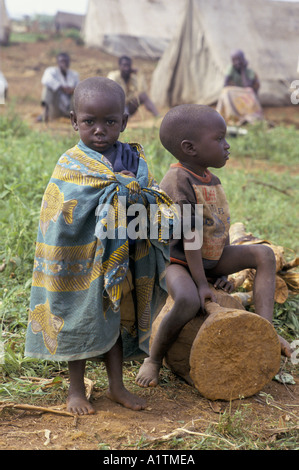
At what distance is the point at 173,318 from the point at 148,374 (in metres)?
0.29

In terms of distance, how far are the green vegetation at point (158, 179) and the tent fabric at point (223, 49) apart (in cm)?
346

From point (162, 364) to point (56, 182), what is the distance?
3.45 ft

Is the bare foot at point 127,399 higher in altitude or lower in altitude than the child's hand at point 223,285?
lower

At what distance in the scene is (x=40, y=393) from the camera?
2.35 meters

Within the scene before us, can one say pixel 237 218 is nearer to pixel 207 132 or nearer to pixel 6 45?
pixel 207 132

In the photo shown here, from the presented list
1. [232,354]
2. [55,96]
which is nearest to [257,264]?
[232,354]

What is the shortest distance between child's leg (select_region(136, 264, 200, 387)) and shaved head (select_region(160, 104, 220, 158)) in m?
0.57

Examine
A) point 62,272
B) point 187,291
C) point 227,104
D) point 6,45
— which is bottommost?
point 6,45

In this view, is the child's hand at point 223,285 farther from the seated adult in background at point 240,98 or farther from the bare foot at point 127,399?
the seated adult in background at point 240,98

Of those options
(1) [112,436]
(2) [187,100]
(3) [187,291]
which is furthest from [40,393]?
(2) [187,100]

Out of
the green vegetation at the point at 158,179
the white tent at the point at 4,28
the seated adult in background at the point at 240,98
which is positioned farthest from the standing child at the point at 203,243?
the white tent at the point at 4,28

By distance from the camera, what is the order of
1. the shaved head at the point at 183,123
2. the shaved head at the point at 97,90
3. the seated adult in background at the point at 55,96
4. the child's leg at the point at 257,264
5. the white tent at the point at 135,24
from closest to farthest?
the shaved head at the point at 97,90, the shaved head at the point at 183,123, the child's leg at the point at 257,264, the seated adult in background at the point at 55,96, the white tent at the point at 135,24

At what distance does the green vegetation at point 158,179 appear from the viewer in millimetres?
2285

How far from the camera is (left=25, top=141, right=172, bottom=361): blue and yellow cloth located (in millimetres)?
2076
